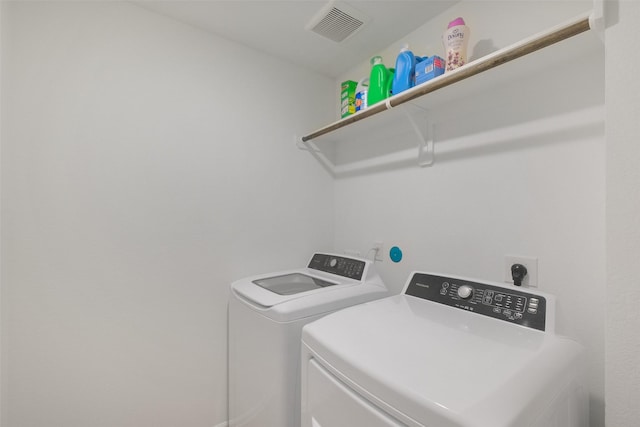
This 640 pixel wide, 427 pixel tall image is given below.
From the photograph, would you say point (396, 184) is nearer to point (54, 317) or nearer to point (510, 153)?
point (510, 153)

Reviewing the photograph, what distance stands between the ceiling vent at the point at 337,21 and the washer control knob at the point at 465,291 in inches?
59.8

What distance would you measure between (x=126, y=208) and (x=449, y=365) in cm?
160

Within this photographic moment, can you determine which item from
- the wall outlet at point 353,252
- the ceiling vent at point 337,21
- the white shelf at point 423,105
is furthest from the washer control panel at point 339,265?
the ceiling vent at point 337,21

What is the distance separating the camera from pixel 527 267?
1128 millimetres

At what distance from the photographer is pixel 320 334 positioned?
0.90 m

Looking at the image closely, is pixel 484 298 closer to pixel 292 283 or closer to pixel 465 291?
pixel 465 291

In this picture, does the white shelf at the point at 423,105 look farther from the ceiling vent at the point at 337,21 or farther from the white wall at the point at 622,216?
the ceiling vent at the point at 337,21

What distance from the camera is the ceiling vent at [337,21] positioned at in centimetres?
146

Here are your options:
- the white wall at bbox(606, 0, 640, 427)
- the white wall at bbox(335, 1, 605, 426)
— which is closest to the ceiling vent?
the white wall at bbox(335, 1, 605, 426)

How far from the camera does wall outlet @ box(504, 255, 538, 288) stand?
111cm

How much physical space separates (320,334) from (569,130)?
3.99 ft

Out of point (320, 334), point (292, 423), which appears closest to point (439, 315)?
point (320, 334)

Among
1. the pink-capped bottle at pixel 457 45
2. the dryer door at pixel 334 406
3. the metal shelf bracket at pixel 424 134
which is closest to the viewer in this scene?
the dryer door at pixel 334 406

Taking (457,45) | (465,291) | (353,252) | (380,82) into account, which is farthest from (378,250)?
(457,45)
